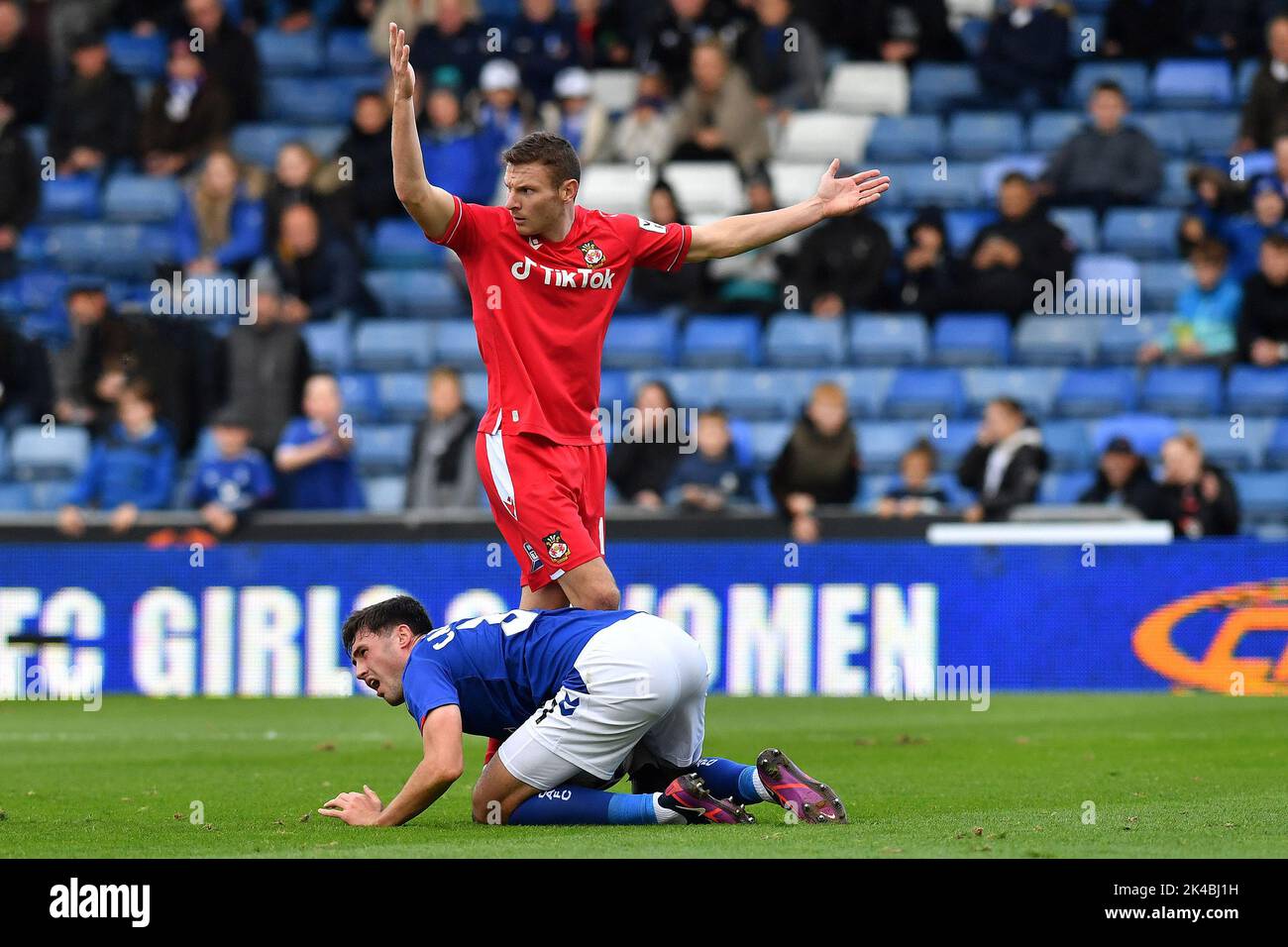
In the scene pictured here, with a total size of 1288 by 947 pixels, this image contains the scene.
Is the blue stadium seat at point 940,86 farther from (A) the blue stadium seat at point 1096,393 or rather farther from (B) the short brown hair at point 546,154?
(B) the short brown hair at point 546,154

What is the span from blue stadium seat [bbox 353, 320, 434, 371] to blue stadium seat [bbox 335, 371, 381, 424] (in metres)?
0.28

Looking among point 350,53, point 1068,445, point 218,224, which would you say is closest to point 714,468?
point 1068,445

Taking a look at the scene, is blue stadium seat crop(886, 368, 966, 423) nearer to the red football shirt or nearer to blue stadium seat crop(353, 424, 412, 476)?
blue stadium seat crop(353, 424, 412, 476)

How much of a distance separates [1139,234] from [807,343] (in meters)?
3.07

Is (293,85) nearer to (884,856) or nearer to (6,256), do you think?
(6,256)

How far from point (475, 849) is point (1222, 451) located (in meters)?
10.8

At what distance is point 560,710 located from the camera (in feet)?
22.9

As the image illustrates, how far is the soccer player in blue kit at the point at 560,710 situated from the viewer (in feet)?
22.7

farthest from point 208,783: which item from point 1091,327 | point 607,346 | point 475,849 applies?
point 1091,327

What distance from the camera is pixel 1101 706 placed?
473 inches

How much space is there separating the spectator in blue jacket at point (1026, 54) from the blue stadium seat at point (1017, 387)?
3108 mm

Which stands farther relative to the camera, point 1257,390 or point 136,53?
point 136,53

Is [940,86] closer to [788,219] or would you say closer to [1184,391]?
[1184,391]

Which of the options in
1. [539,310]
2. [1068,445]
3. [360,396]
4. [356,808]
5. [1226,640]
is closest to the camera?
[356,808]
